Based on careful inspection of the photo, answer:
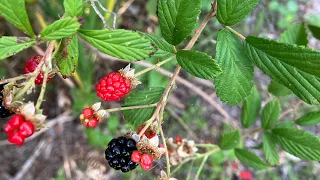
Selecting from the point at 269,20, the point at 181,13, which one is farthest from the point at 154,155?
the point at 269,20

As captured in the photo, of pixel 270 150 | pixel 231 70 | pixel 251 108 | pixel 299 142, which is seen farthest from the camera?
pixel 251 108

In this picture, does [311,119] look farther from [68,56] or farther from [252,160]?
[68,56]

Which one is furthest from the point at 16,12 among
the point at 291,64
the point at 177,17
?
the point at 291,64

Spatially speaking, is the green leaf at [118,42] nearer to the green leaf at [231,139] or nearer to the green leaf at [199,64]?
the green leaf at [199,64]

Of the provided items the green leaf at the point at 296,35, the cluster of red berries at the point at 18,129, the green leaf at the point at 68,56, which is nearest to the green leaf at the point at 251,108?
the green leaf at the point at 296,35

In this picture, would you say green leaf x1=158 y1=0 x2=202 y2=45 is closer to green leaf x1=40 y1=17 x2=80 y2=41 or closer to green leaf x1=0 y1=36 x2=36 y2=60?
green leaf x1=40 y1=17 x2=80 y2=41
